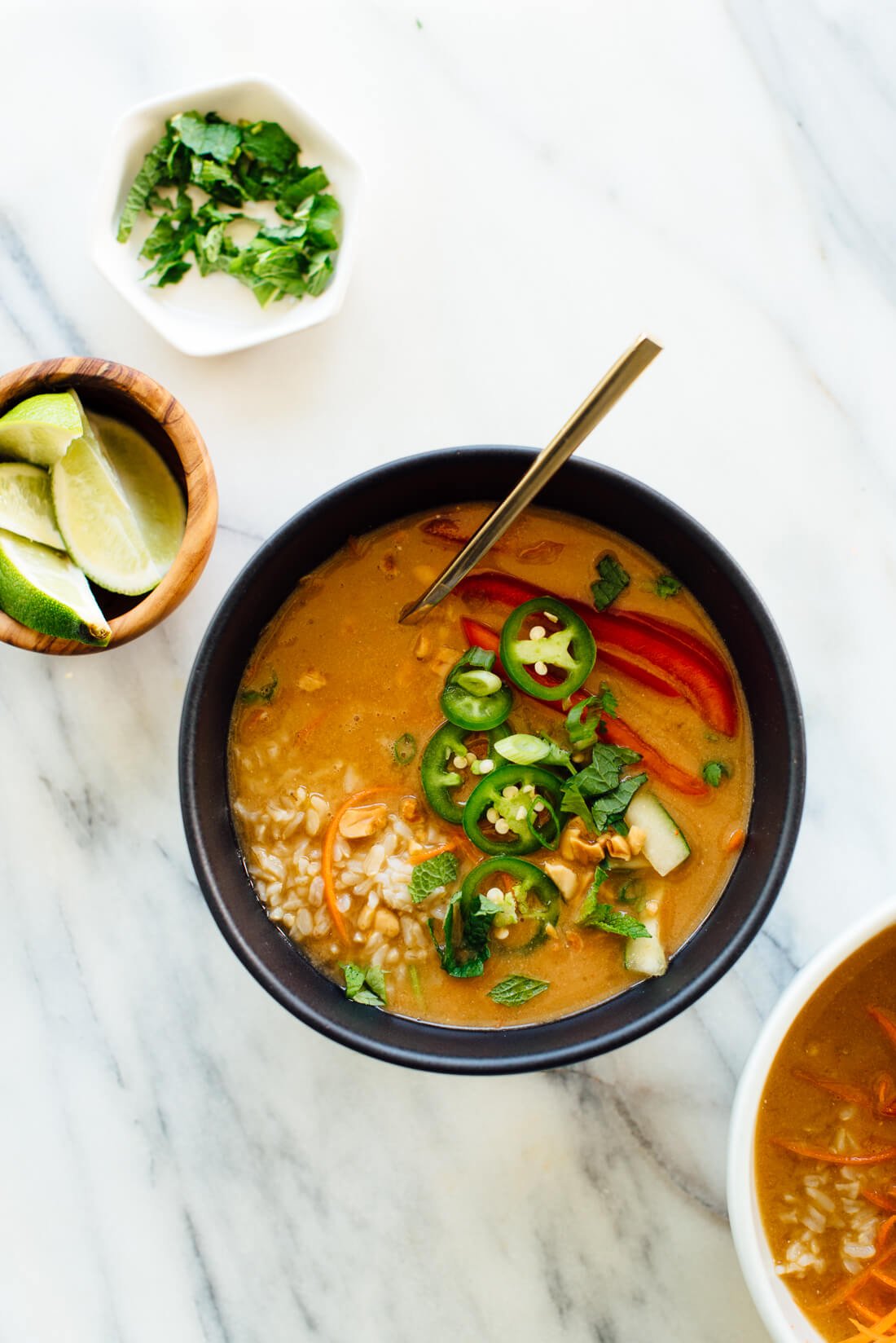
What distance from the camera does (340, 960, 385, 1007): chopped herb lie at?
7.32 ft

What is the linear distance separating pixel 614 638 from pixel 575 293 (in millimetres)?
765

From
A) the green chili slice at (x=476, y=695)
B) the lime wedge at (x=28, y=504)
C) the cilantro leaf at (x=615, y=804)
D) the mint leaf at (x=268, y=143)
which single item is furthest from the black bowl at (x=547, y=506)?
the mint leaf at (x=268, y=143)

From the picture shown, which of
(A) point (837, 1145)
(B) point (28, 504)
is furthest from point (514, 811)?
(B) point (28, 504)

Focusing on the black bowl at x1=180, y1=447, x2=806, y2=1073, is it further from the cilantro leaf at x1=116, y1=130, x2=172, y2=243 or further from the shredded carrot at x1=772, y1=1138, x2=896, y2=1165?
the cilantro leaf at x1=116, y1=130, x2=172, y2=243

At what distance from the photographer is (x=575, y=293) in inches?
97.0

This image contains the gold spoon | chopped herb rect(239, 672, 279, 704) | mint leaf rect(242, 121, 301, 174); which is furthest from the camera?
mint leaf rect(242, 121, 301, 174)

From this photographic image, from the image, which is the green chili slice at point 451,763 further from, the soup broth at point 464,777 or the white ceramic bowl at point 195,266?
the white ceramic bowl at point 195,266

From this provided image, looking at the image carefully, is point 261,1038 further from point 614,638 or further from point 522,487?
point 522,487

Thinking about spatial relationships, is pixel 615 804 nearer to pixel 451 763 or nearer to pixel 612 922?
pixel 612 922

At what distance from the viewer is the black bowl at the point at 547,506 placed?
6.75 feet

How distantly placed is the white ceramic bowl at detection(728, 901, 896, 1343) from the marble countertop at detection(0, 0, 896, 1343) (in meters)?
0.31

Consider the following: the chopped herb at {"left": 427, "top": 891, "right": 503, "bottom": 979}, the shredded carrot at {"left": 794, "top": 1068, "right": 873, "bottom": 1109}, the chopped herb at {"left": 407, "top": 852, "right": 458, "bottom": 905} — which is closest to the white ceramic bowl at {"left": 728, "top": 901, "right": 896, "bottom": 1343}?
the shredded carrot at {"left": 794, "top": 1068, "right": 873, "bottom": 1109}

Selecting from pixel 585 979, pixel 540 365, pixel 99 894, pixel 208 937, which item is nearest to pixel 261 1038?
pixel 208 937

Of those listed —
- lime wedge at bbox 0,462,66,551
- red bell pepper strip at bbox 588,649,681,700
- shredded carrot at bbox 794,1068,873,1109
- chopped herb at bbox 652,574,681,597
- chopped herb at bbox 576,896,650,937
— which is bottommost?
lime wedge at bbox 0,462,66,551
